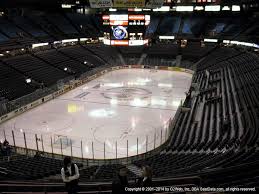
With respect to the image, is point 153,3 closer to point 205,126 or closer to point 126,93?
point 205,126

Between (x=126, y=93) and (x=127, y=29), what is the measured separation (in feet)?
26.6

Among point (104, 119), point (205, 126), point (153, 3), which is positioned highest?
point (153, 3)

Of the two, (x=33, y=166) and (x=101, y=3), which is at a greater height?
(x=101, y=3)

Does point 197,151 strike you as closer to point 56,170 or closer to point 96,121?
point 56,170

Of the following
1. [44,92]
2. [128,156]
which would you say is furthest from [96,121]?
[44,92]

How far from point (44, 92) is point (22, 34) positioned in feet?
59.7

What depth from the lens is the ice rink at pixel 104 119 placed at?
63.0 feet

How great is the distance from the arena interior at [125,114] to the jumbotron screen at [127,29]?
0.41 ft

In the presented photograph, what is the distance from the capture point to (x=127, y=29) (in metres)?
33.4

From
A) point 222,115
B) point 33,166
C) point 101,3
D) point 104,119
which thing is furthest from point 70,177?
point 104,119

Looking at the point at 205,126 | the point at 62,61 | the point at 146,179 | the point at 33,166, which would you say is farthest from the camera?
the point at 62,61

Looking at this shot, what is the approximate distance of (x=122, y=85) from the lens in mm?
38000

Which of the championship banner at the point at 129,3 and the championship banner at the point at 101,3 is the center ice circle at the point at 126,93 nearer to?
the championship banner at the point at 101,3

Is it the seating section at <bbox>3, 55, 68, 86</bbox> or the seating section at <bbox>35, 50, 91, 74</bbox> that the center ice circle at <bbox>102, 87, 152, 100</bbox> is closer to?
the seating section at <bbox>3, 55, 68, 86</bbox>
